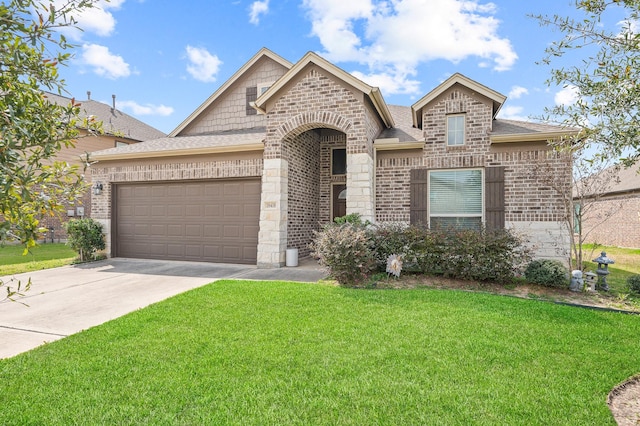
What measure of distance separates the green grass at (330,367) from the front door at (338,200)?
6.75 m

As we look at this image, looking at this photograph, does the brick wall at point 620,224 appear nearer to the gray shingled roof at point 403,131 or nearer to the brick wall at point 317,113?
the gray shingled roof at point 403,131

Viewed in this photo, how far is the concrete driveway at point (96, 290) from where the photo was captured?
4.85m

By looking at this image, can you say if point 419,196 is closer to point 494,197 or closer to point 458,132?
point 494,197

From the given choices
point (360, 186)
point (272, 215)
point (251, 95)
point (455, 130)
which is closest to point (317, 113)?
point (360, 186)

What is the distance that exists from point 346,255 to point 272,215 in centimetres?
328

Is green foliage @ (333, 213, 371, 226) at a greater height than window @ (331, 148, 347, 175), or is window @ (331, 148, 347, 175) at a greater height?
window @ (331, 148, 347, 175)

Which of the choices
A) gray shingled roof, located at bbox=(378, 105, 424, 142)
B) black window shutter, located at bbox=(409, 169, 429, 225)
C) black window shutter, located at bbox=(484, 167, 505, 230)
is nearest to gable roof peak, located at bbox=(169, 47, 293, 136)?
gray shingled roof, located at bbox=(378, 105, 424, 142)

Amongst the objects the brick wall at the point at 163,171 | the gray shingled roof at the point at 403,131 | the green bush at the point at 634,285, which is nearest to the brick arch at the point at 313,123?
the brick wall at the point at 163,171

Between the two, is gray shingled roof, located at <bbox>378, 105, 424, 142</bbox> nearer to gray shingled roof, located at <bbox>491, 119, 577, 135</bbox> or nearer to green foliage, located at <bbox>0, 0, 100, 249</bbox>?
gray shingled roof, located at <bbox>491, 119, 577, 135</bbox>

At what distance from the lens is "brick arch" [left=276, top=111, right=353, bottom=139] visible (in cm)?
948

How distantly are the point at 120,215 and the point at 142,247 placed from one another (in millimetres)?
1480

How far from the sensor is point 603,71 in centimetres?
306

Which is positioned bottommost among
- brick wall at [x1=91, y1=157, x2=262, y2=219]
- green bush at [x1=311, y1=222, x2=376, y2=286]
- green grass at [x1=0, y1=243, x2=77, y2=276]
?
green grass at [x1=0, y1=243, x2=77, y2=276]

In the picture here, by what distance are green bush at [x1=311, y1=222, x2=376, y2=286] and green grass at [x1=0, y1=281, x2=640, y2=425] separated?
1.82m
